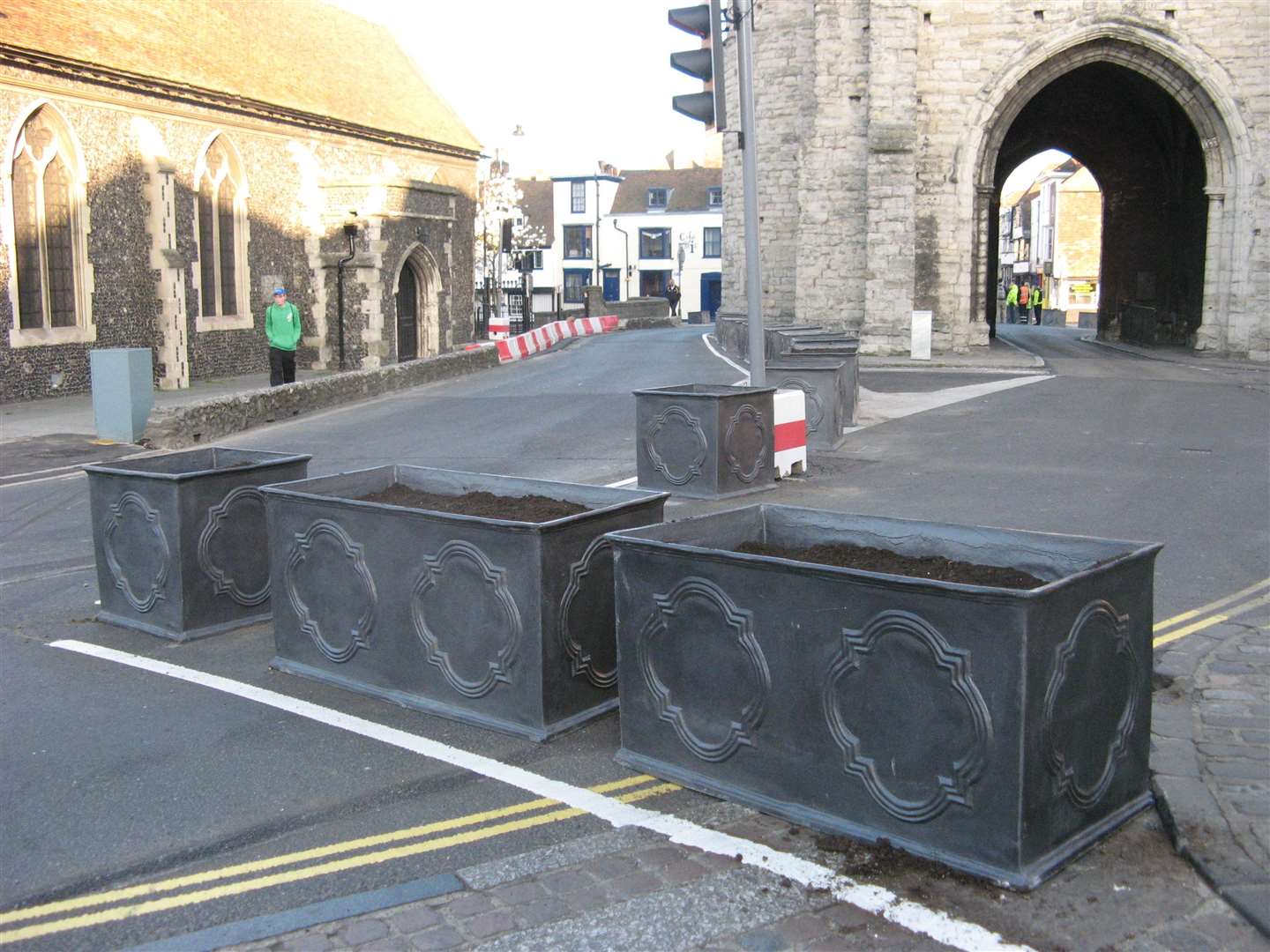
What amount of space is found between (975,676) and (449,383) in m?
22.3

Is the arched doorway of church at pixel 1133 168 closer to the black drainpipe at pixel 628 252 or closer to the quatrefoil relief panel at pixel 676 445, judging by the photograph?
the quatrefoil relief panel at pixel 676 445

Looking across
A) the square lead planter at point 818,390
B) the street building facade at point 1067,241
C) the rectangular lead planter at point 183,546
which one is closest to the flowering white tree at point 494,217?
the street building facade at point 1067,241

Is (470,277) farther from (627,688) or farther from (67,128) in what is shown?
(627,688)

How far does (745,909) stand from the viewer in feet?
13.1

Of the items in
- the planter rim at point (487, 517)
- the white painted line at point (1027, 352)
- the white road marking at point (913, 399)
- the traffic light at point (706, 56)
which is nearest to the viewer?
the planter rim at point (487, 517)

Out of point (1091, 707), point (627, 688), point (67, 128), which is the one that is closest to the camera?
point (1091, 707)

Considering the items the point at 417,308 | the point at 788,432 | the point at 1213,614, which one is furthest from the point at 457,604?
the point at 417,308

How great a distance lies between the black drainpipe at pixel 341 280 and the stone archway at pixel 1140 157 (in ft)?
50.8

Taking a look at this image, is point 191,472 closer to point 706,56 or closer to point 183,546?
point 183,546

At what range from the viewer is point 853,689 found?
4.36 m

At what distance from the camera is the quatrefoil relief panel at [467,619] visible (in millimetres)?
5512

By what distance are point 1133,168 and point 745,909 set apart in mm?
40334

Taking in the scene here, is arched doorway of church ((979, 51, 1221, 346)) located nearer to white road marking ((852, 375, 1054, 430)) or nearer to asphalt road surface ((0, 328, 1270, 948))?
white road marking ((852, 375, 1054, 430))

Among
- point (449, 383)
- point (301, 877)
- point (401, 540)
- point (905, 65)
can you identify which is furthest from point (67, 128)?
point (301, 877)
